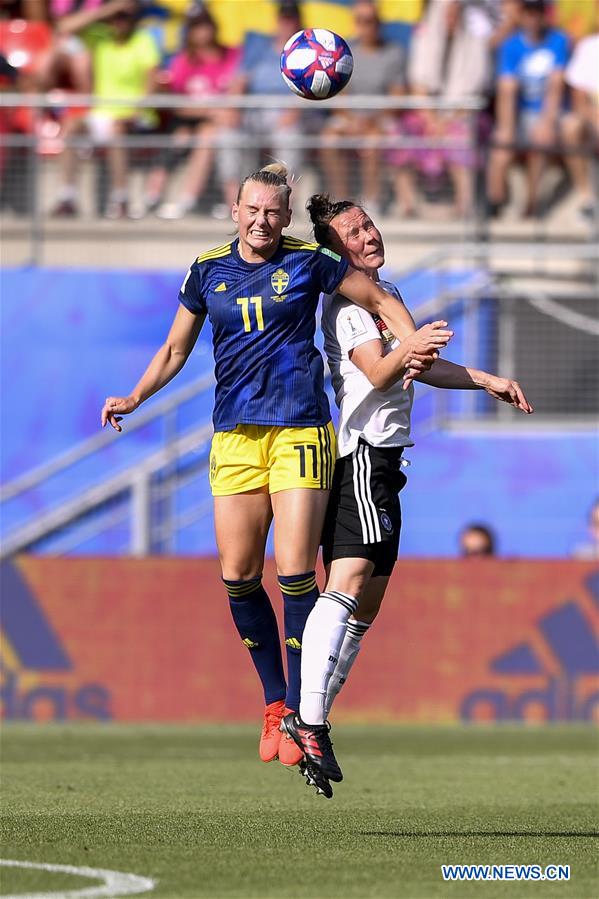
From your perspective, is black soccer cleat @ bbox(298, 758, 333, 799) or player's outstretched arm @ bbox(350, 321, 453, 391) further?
black soccer cleat @ bbox(298, 758, 333, 799)

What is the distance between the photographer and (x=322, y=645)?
6.61 meters

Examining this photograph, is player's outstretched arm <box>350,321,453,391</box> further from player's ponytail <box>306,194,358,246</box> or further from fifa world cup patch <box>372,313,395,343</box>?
player's ponytail <box>306,194,358,246</box>

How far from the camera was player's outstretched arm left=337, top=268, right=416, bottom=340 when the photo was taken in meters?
6.76

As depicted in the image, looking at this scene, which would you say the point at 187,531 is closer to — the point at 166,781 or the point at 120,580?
the point at 120,580

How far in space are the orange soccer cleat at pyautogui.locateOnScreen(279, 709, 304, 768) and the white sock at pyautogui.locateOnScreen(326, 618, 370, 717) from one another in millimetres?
205

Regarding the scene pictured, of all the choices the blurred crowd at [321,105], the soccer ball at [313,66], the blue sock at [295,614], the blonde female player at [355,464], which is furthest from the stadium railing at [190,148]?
the blue sock at [295,614]

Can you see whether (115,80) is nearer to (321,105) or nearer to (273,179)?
(321,105)

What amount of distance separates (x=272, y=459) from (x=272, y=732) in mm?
1066

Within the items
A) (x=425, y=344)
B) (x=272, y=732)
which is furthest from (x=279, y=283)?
(x=272, y=732)

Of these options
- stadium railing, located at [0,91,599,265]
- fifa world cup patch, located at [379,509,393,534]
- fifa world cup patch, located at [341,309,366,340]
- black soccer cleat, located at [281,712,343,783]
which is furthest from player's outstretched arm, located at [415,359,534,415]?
stadium railing, located at [0,91,599,265]

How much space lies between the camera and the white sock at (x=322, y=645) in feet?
21.6

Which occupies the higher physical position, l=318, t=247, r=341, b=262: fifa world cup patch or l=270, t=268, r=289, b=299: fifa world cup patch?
l=318, t=247, r=341, b=262: fifa world cup patch

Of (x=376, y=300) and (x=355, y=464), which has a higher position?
(x=376, y=300)

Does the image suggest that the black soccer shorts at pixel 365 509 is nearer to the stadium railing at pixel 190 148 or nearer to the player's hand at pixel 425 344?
the player's hand at pixel 425 344
